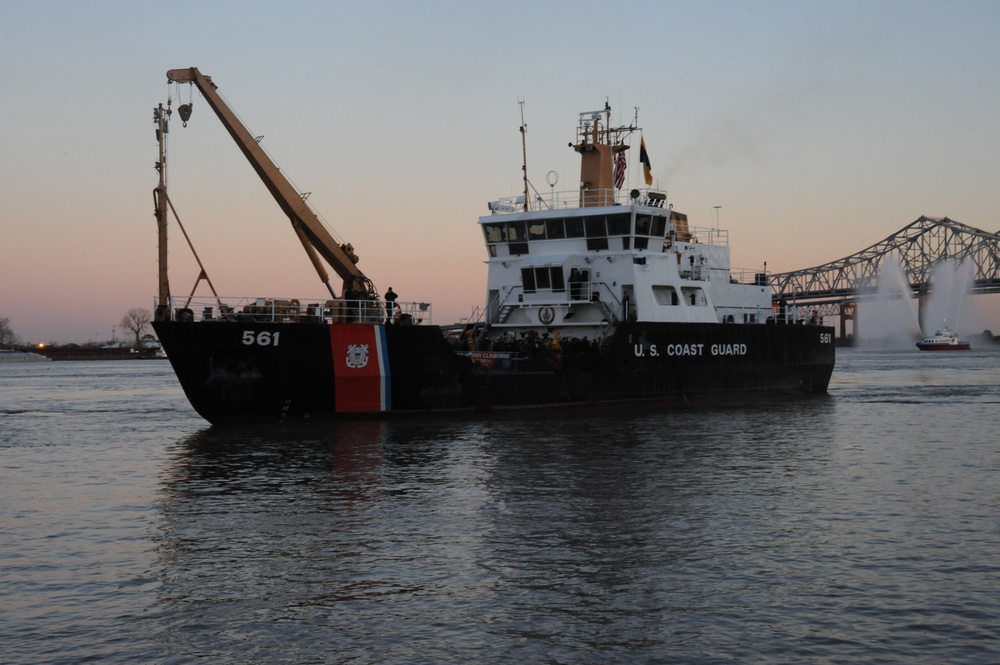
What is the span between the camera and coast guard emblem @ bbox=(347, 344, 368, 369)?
26.1 meters

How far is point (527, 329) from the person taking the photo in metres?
33.4

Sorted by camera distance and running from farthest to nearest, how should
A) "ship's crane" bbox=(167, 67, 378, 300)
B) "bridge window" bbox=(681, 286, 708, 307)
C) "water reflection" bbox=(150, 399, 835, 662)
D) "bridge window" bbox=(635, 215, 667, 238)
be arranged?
"bridge window" bbox=(681, 286, 708, 307) < "bridge window" bbox=(635, 215, 667, 238) < "ship's crane" bbox=(167, 67, 378, 300) < "water reflection" bbox=(150, 399, 835, 662)

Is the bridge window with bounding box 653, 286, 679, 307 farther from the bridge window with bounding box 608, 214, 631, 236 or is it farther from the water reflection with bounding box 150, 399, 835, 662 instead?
the water reflection with bounding box 150, 399, 835, 662

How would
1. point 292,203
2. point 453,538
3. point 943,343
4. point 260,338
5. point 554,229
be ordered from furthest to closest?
1. point 943,343
2. point 554,229
3. point 292,203
4. point 260,338
5. point 453,538

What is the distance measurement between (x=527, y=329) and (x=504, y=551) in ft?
70.8

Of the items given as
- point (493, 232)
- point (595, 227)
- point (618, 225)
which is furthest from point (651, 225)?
point (493, 232)

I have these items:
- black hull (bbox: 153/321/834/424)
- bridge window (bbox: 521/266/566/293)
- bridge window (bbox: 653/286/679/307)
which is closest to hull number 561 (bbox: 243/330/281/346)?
black hull (bbox: 153/321/834/424)

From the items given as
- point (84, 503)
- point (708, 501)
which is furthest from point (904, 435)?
point (84, 503)

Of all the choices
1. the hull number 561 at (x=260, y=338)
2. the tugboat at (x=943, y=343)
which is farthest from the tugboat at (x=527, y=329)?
the tugboat at (x=943, y=343)

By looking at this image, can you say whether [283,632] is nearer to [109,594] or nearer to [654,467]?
[109,594]

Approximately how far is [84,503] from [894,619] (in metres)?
12.3

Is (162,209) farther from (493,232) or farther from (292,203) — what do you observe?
(493,232)

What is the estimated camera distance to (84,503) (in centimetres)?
1592

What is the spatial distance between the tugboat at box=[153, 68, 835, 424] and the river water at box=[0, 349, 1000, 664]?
2629 mm
